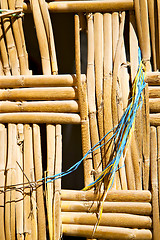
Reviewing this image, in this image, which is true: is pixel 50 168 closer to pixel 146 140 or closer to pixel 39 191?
pixel 39 191

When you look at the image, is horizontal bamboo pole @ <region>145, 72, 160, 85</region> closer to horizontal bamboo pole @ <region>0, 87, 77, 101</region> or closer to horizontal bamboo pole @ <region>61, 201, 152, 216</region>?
horizontal bamboo pole @ <region>0, 87, 77, 101</region>

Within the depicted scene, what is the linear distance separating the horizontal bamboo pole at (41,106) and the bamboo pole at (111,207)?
10.4 inches

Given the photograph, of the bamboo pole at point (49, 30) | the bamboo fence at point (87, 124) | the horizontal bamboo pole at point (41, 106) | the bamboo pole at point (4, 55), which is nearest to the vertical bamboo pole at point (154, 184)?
the bamboo fence at point (87, 124)

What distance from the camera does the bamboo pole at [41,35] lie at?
874 mm

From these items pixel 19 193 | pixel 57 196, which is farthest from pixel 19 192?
pixel 57 196

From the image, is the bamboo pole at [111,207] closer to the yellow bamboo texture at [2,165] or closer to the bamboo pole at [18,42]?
the yellow bamboo texture at [2,165]

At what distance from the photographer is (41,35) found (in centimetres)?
88

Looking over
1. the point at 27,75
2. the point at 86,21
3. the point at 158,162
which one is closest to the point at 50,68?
the point at 27,75

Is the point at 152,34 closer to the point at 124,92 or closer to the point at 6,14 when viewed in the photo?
the point at 124,92

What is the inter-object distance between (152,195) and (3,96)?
512 millimetres

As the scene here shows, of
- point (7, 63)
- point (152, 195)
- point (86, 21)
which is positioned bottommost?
point (152, 195)

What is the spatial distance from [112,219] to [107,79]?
39 cm

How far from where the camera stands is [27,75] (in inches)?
35.4

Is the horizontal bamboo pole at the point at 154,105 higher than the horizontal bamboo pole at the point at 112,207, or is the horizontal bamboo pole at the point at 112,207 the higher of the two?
the horizontal bamboo pole at the point at 154,105
